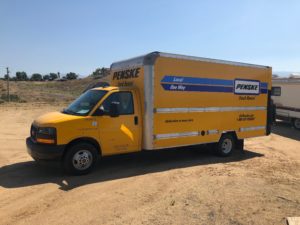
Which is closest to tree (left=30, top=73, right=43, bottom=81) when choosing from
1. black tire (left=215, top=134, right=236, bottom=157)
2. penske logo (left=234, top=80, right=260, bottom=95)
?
penske logo (left=234, top=80, right=260, bottom=95)

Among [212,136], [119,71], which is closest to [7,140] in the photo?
[119,71]

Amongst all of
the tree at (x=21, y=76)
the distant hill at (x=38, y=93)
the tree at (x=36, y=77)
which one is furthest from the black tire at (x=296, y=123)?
the tree at (x=21, y=76)

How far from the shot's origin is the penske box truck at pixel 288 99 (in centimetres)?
1839

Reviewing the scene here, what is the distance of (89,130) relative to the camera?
7.76m

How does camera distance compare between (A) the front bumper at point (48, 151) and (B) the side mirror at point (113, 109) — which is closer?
(A) the front bumper at point (48, 151)

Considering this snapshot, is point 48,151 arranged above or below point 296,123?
above

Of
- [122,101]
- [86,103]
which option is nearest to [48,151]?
[86,103]

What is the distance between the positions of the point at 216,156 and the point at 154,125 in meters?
2.96

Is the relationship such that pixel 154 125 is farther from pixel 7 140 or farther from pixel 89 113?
pixel 7 140

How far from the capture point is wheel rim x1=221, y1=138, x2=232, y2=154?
1050cm

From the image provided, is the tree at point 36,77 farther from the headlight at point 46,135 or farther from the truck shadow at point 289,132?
the headlight at point 46,135

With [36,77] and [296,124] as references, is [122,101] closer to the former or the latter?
[296,124]

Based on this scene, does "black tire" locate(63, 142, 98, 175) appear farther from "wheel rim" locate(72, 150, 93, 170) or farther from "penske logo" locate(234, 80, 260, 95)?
"penske logo" locate(234, 80, 260, 95)

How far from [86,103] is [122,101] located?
2.91ft
